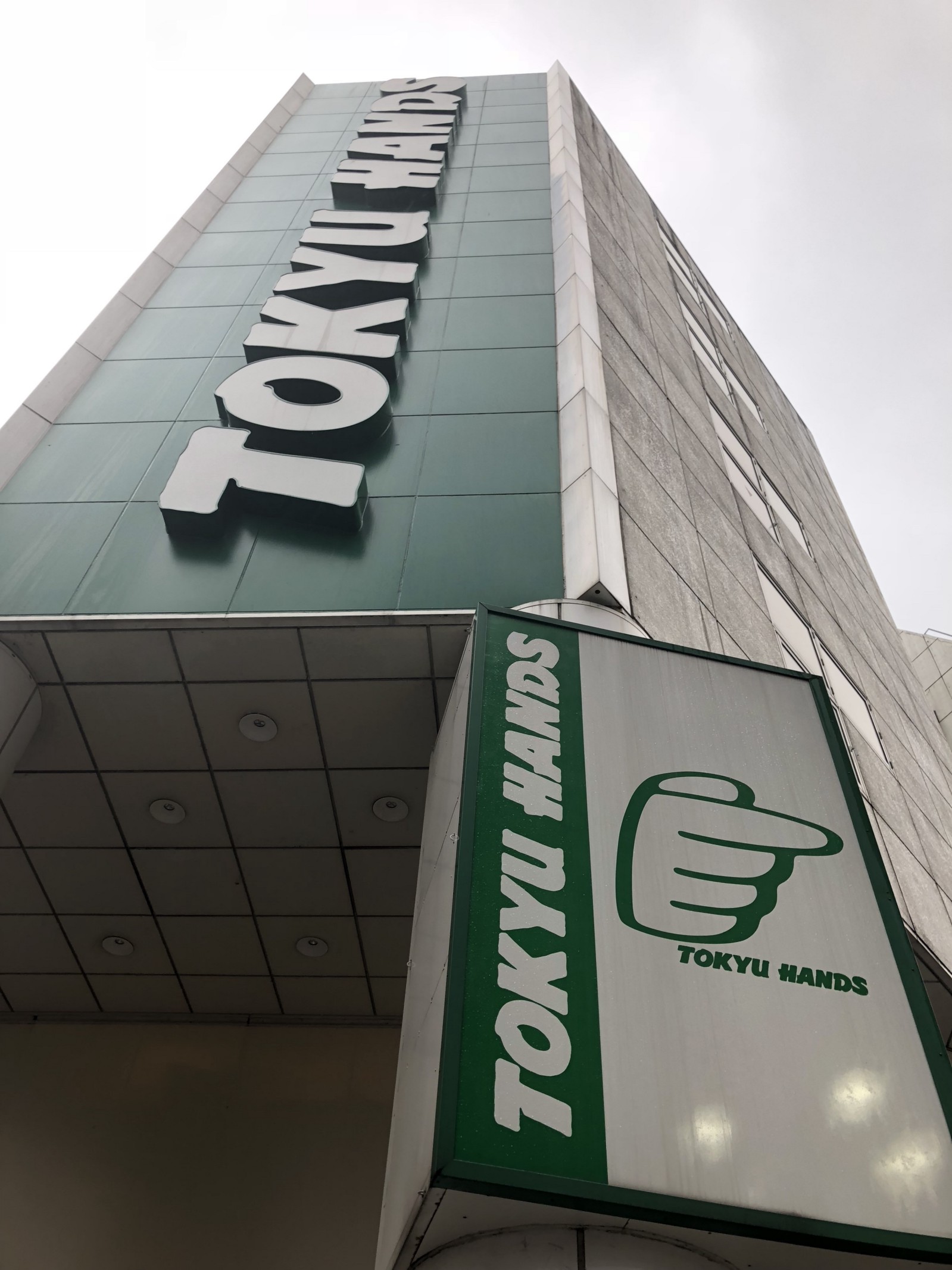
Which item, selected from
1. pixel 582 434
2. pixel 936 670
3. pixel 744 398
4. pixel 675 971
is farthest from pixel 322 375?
pixel 936 670

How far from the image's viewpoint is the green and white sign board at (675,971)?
11.7ft

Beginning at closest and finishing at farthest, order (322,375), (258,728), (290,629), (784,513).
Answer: (290,629), (258,728), (322,375), (784,513)

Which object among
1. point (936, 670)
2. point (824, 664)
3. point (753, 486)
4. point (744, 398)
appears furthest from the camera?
point (936, 670)

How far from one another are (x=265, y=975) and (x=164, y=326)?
25.7 ft

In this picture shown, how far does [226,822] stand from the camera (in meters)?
8.73

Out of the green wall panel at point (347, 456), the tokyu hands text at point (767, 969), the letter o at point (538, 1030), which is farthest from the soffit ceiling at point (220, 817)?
the letter o at point (538, 1030)

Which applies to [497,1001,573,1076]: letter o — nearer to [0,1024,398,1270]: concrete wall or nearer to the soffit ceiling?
the soffit ceiling

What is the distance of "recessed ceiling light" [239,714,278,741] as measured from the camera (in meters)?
7.78

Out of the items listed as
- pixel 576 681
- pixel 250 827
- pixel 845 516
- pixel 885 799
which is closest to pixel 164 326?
pixel 250 827

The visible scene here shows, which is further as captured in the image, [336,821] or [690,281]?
[690,281]

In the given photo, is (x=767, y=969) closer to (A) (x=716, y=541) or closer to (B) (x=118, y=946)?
(A) (x=716, y=541)

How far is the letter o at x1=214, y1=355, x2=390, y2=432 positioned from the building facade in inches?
1.8

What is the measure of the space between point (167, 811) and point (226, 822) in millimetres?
543

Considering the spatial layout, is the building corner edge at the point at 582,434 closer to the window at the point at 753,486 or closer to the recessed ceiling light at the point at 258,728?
the recessed ceiling light at the point at 258,728
